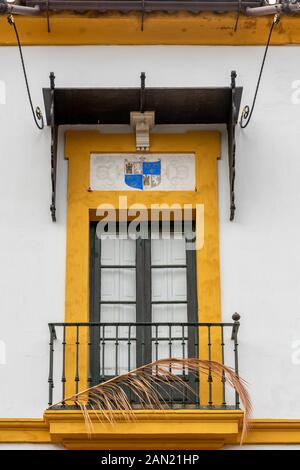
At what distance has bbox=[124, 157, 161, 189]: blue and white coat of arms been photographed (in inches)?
514

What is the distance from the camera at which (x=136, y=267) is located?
1305cm

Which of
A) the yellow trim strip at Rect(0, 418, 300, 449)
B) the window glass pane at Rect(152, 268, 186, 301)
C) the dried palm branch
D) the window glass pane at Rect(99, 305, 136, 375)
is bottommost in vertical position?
the yellow trim strip at Rect(0, 418, 300, 449)

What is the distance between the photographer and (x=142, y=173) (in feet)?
43.0

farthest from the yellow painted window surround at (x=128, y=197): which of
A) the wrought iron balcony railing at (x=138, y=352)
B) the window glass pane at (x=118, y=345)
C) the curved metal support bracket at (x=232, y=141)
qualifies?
the window glass pane at (x=118, y=345)

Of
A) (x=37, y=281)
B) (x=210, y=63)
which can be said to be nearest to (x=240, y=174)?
(x=210, y=63)

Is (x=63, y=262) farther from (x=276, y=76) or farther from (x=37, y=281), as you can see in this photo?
(x=276, y=76)

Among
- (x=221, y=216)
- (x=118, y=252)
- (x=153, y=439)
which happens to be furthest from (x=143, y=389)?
(x=221, y=216)

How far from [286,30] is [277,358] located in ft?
12.0

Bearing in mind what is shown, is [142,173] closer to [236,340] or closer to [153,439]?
[236,340]

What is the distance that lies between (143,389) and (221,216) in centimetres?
220

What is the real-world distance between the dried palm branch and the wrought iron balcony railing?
0.09 meters

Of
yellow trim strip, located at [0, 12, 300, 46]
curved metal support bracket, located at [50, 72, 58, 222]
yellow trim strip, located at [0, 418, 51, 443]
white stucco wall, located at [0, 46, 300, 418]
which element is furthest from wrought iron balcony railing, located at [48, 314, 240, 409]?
yellow trim strip, located at [0, 12, 300, 46]

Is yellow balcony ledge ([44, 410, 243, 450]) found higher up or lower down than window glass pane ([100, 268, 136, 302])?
lower down

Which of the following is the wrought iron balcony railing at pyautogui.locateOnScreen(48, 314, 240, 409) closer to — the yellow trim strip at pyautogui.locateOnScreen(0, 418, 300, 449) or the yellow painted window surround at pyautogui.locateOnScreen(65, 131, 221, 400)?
the yellow painted window surround at pyautogui.locateOnScreen(65, 131, 221, 400)
